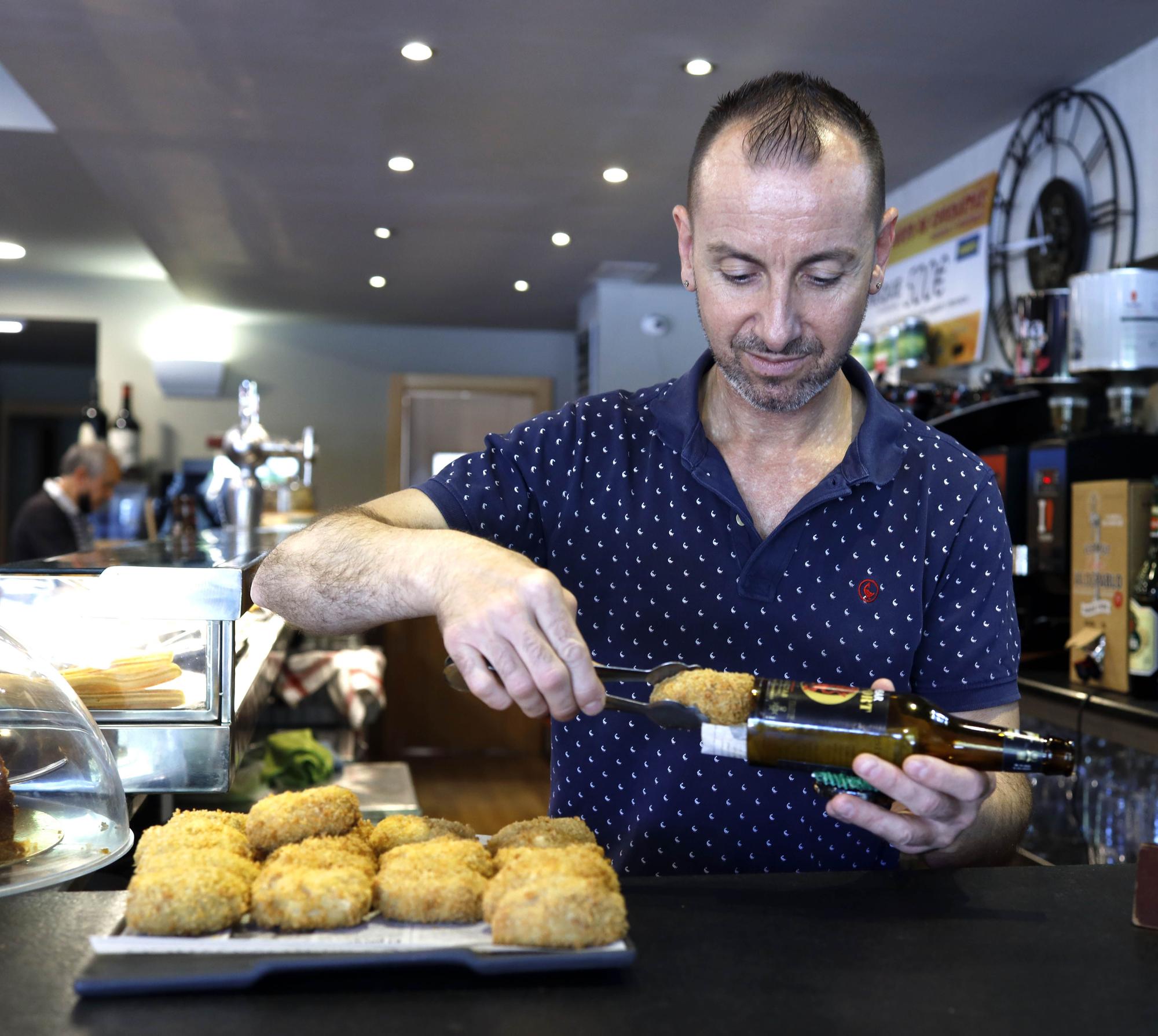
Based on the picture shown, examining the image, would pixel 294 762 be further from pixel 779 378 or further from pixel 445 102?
pixel 445 102

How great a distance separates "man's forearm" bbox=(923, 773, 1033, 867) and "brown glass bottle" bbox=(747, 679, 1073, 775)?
32cm

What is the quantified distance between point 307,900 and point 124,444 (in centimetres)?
783

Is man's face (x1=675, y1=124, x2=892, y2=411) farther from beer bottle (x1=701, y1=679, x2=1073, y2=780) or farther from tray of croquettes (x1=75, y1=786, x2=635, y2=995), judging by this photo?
tray of croquettes (x1=75, y1=786, x2=635, y2=995)

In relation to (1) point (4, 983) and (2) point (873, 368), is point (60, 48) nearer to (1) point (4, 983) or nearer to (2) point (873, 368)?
(2) point (873, 368)

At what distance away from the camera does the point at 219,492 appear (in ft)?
10.4

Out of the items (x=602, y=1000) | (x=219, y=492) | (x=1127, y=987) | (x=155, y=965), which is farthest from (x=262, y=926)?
(x=219, y=492)

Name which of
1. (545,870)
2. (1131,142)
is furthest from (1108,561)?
(545,870)

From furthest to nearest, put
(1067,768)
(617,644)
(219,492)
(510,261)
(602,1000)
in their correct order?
(510,261) → (219,492) → (617,644) → (1067,768) → (602,1000)

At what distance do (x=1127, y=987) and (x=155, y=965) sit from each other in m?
0.61

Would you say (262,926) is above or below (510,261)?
below

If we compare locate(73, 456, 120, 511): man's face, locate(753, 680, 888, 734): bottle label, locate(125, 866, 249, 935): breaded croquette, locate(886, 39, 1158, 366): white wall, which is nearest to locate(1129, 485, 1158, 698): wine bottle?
locate(886, 39, 1158, 366): white wall

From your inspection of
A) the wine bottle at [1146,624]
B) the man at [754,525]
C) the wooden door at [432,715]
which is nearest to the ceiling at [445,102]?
the wine bottle at [1146,624]

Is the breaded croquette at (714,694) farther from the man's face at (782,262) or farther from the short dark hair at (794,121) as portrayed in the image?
the short dark hair at (794,121)

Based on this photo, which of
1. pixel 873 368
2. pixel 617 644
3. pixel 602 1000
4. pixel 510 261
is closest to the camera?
pixel 602 1000
